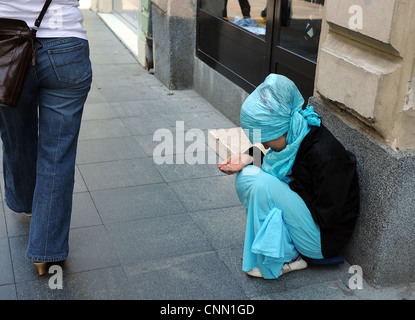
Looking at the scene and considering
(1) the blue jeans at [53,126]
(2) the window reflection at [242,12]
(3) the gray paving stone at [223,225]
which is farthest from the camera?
(2) the window reflection at [242,12]

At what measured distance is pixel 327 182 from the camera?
10.1 ft

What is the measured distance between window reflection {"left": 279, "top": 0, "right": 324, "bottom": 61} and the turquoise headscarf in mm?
1520

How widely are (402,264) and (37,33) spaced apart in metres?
2.21

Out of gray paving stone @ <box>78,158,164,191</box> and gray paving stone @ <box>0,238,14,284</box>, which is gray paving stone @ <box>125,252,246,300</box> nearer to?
gray paving stone @ <box>0,238,14,284</box>

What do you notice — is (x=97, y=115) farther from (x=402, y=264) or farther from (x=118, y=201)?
(x=402, y=264)

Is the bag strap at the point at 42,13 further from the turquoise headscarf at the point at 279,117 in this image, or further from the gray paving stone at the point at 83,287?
the gray paving stone at the point at 83,287

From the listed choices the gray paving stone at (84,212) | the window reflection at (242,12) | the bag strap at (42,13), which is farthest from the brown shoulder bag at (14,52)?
the window reflection at (242,12)

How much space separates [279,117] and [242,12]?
3.04 m

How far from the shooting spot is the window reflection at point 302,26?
4.55 meters

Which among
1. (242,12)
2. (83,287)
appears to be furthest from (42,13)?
(242,12)

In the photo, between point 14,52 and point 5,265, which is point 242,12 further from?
point 5,265

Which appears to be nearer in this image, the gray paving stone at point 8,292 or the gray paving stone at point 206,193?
the gray paving stone at point 8,292

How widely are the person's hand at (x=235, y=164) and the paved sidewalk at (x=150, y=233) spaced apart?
0.56 meters

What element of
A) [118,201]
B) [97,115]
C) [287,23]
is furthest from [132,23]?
[118,201]
